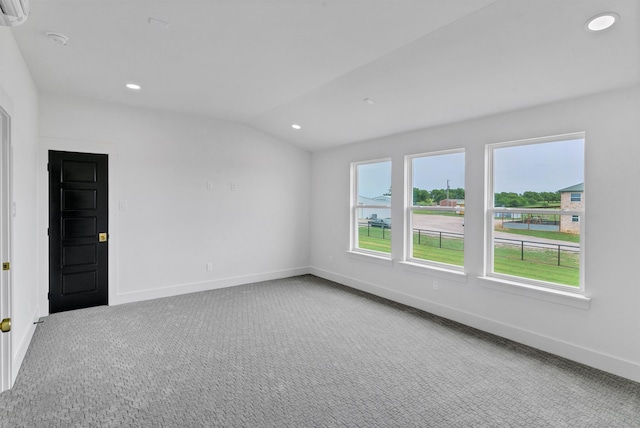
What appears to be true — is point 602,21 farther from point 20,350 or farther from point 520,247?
point 20,350

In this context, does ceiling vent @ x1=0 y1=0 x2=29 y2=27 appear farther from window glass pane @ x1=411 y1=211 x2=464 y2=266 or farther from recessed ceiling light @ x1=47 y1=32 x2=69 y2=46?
window glass pane @ x1=411 y1=211 x2=464 y2=266

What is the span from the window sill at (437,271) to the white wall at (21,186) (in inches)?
162

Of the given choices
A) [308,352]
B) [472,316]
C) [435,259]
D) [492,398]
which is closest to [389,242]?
[435,259]

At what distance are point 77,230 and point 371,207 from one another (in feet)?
13.5

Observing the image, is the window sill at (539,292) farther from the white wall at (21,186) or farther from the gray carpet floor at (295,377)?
the white wall at (21,186)

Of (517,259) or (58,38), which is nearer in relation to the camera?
(58,38)

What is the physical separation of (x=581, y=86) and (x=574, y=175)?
32.0 inches

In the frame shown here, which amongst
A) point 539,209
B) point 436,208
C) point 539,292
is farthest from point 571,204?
point 436,208

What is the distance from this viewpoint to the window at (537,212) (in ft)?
10.3

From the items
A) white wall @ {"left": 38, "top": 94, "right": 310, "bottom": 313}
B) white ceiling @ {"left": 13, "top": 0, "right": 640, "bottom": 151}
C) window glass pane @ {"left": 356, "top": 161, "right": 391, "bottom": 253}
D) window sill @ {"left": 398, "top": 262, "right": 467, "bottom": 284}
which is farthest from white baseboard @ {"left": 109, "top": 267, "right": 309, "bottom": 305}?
white ceiling @ {"left": 13, "top": 0, "right": 640, "bottom": 151}

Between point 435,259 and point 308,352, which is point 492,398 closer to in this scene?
point 308,352

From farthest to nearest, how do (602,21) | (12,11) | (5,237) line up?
(5,237) < (602,21) < (12,11)

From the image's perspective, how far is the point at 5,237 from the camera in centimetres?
246

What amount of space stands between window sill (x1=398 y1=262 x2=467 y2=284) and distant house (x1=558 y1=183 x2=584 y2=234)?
113 centimetres
